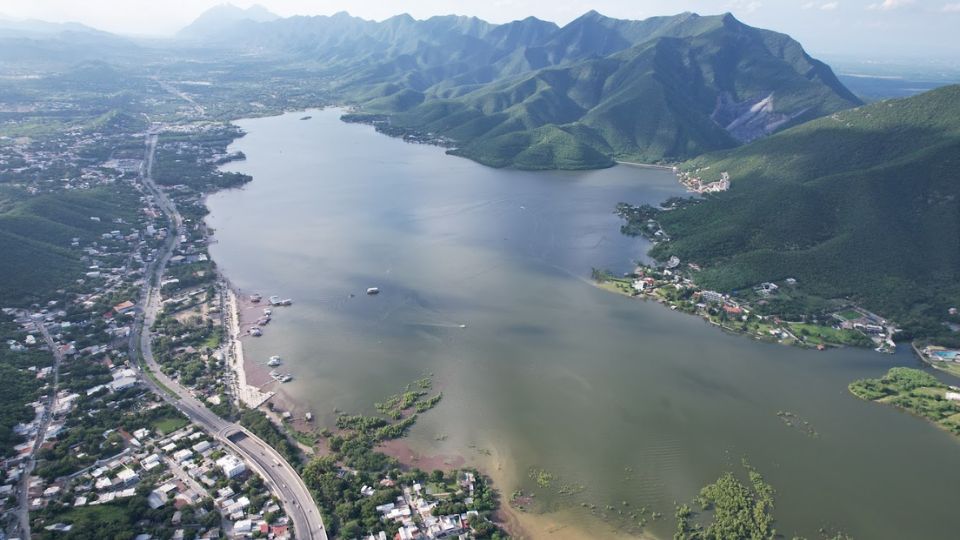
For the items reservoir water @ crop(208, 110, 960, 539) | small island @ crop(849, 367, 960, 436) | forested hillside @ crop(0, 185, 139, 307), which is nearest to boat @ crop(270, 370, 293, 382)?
reservoir water @ crop(208, 110, 960, 539)

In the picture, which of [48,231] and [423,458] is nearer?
[423,458]

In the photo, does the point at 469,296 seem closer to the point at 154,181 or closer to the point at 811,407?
the point at 811,407

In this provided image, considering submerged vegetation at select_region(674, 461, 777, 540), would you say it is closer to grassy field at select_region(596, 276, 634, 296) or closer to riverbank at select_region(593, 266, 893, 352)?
riverbank at select_region(593, 266, 893, 352)

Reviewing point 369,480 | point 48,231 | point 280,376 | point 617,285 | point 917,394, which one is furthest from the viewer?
point 48,231

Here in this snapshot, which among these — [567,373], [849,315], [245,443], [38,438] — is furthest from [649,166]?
[38,438]

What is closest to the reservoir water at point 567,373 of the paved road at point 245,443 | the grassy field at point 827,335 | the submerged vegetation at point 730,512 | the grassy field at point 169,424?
the submerged vegetation at point 730,512

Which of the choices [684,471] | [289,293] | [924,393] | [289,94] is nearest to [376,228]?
[289,293]

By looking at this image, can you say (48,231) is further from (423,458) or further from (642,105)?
(642,105)
